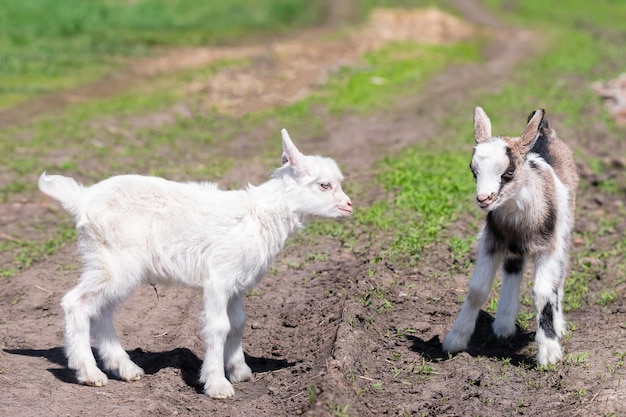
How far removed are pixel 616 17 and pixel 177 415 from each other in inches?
1290

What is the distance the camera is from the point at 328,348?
6.97 meters

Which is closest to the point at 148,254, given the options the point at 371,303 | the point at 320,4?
the point at 371,303

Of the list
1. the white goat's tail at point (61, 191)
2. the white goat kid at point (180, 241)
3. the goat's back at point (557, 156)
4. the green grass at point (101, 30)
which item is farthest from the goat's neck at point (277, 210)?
the green grass at point (101, 30)

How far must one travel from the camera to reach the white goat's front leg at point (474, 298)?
7.25m

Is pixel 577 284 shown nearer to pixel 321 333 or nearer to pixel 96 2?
pixel 321 333

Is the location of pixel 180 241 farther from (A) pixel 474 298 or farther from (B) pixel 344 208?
(A) pixel 474 298

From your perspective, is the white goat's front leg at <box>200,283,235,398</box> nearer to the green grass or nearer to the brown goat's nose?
the brown goat's nose

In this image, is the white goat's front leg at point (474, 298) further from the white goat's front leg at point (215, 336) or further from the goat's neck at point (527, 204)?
the white goat's front leg at point (215, 336)

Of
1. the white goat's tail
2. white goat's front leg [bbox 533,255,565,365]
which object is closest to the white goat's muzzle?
white goat's front leg [bbox 533,255,565,365]

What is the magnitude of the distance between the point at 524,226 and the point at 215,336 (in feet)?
8.61

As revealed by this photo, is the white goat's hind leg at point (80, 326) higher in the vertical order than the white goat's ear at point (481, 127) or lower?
lower

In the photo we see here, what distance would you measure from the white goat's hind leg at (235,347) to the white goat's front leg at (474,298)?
5.72ft

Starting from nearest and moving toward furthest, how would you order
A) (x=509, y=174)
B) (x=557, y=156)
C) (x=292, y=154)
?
(x=292, y=154) → (x=509, y=174) → (x=557, y=156)

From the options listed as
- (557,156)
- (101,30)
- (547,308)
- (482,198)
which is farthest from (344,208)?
(101,30)
